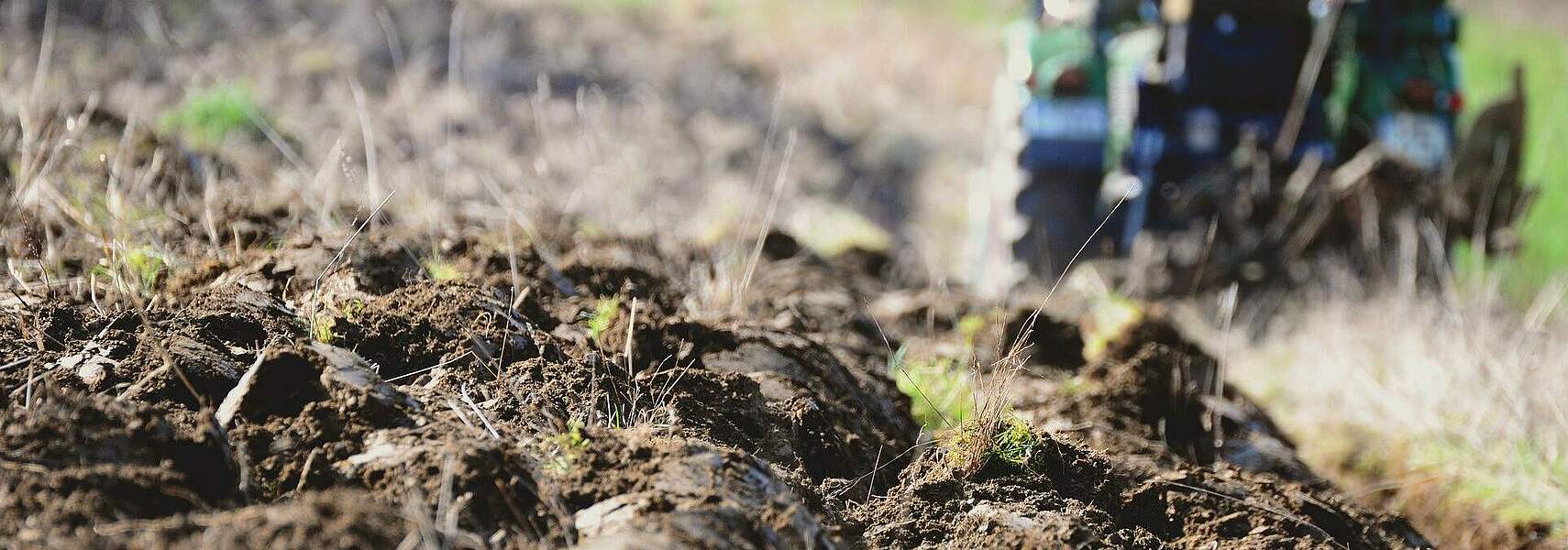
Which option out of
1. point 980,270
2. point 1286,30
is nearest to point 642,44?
point 980,270

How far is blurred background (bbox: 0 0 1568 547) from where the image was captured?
3.21m

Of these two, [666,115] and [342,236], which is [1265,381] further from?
[666,115]

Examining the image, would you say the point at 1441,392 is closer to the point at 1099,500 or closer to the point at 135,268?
the point at 1099,500

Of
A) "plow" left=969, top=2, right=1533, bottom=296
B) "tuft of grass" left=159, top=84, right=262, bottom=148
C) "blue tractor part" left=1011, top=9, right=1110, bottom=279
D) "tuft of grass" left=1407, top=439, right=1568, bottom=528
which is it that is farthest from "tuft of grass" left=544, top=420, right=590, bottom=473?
"tuft of grass" left=159, top=84, right=262, bottom=148

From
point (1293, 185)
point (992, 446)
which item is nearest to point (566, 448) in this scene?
point (992, 446)

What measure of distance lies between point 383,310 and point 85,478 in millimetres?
675

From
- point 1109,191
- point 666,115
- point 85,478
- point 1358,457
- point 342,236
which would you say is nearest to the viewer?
point 85,478

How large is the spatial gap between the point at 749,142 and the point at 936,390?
5.69 m

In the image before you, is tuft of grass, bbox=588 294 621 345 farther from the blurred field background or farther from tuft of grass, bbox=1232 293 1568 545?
tuft of grass, bbox=1232 293 1568 545

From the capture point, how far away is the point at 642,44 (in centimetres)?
1009

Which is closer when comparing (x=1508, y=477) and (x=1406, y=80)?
(x=1508, y=477)

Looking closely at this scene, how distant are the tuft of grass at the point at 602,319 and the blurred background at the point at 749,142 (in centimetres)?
54

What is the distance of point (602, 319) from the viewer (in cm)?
235

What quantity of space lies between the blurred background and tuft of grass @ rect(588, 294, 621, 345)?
1.78 ft
